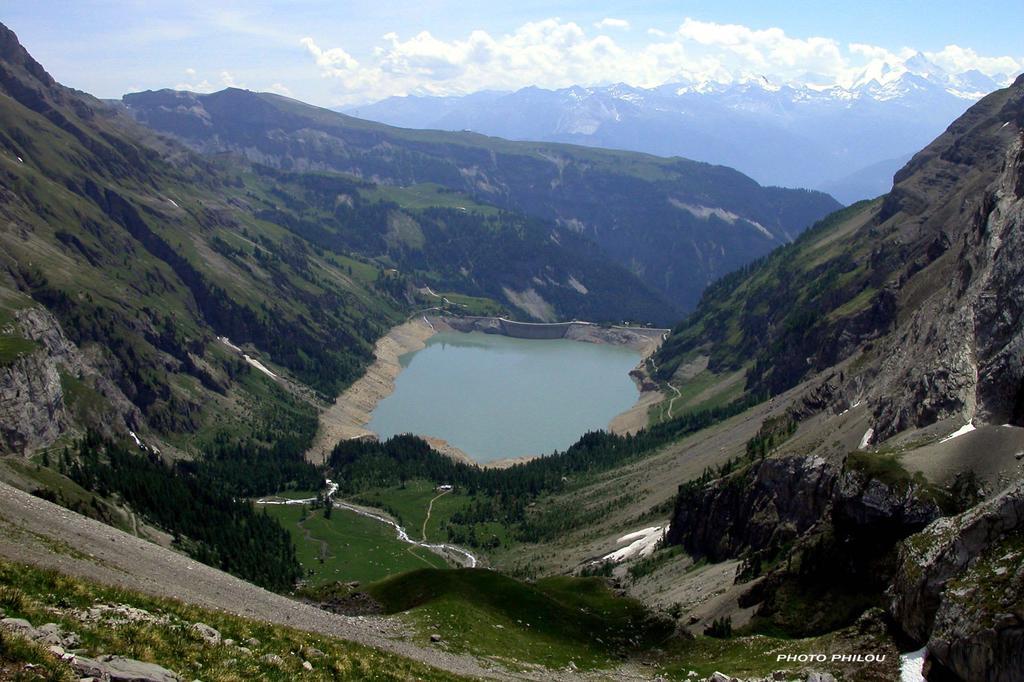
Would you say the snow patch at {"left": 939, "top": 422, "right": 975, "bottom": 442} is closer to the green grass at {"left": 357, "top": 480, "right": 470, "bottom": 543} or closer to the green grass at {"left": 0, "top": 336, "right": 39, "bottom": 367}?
the green grass at {"left": 357, "top": 480, "right": 470, "bottom": 543}

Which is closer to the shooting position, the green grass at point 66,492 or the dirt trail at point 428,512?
the green grass at point 66,492

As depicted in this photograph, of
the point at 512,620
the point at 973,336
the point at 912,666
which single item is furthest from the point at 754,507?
the point at 912,666

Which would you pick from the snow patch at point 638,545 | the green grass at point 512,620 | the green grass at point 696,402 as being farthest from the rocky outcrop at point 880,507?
the green grass at point 696,402

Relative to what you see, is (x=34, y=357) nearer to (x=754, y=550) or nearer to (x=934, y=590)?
(x=754, y=550)

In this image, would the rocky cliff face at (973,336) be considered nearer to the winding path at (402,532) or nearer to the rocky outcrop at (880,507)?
the rocky outcrop at (880,507)

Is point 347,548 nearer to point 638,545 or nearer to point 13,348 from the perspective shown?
point 638,545

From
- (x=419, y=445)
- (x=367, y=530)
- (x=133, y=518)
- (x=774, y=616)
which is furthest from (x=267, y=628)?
(x=419, y=445)

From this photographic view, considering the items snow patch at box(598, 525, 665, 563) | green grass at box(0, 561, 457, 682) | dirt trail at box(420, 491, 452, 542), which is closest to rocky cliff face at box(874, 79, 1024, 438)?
snow patch at box(598, 525, 665, 563)
